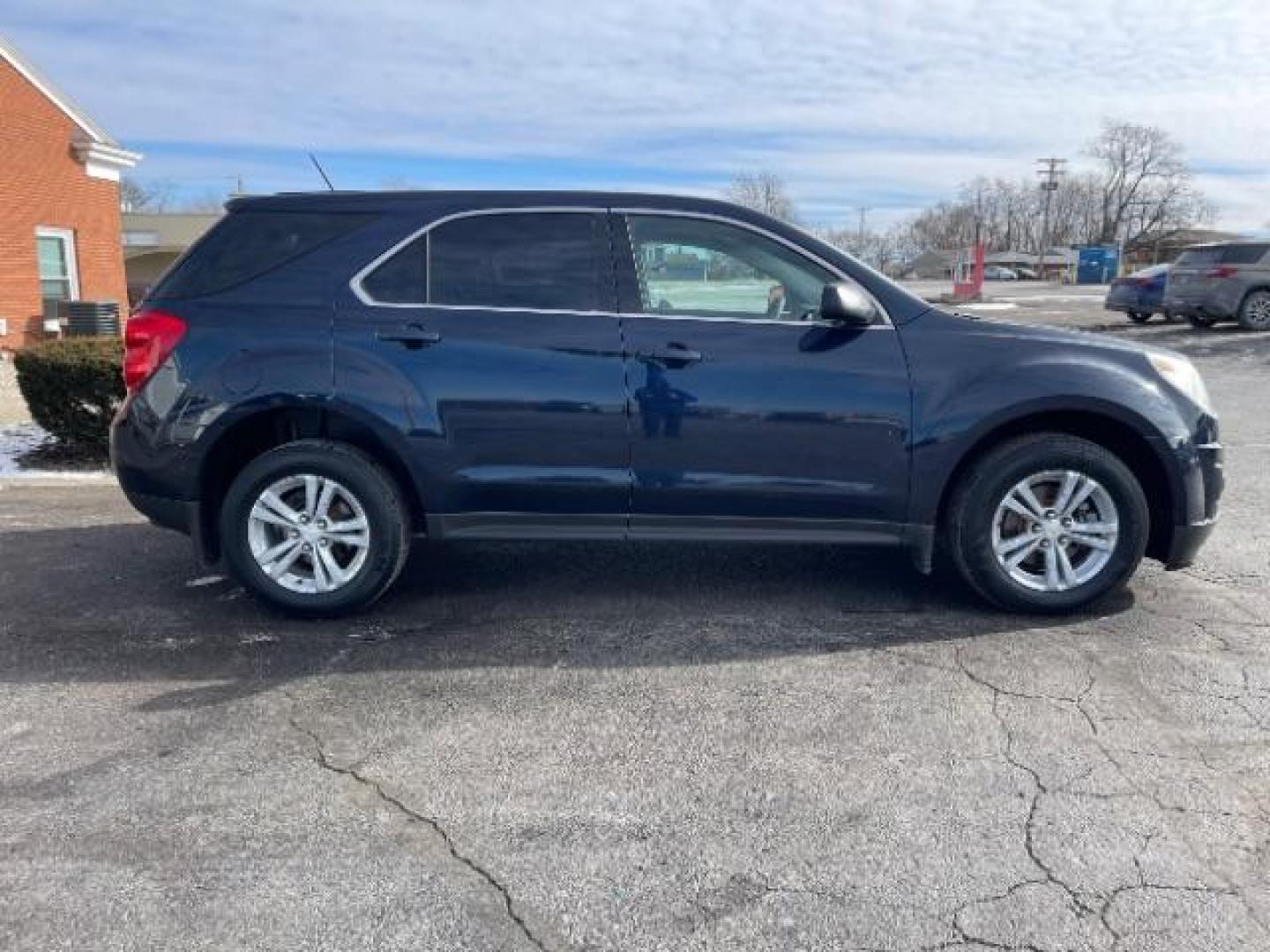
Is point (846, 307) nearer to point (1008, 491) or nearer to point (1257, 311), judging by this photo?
point (1008, 491)

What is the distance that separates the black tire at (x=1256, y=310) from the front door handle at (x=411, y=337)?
19366 millimetres

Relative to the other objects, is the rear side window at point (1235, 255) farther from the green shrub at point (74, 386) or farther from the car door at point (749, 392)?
the green shrub at point (74, 386)


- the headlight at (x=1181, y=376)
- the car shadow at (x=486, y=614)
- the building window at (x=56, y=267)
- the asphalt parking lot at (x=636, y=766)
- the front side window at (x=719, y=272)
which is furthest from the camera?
the building window at (x=56, y=267)

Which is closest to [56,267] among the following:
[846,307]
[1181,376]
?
[846,307]

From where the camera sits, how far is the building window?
19.0m

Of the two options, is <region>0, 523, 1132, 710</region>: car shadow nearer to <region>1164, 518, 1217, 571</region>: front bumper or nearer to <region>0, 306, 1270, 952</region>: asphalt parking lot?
<region>0, 306, 1270, 952</region>: asphalt parking lot

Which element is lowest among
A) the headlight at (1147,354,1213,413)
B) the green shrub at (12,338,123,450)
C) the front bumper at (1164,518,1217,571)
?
the front bumper at (1164,518,1217,571)

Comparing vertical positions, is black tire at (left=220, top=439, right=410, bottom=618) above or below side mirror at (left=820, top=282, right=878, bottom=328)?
below

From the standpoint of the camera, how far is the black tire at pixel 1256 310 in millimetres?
19078

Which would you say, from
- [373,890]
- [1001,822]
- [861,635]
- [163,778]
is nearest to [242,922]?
[373,890]

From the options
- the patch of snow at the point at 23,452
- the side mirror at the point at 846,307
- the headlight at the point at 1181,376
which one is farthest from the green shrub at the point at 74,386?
the headlight at the point at 1181,376

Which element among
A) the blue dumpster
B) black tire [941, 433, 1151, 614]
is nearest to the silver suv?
black tire [941, 433, 1151, 614]

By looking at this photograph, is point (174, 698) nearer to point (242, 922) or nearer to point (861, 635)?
point (242, 922)

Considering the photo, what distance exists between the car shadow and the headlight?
971 millimetres
